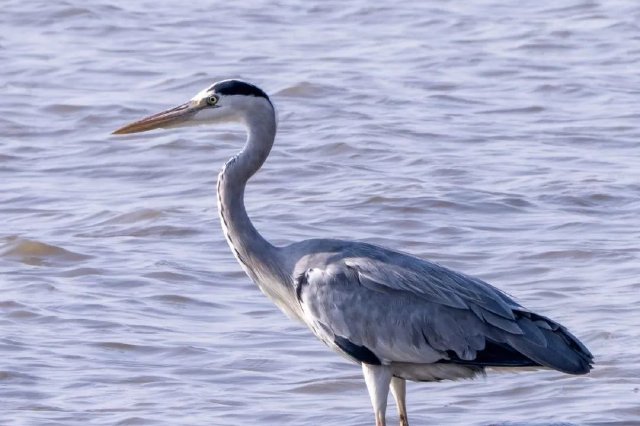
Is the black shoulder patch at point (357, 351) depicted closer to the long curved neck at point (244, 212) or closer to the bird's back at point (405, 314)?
the bird's back at point (405, 314)

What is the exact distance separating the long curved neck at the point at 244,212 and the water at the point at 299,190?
856 mm

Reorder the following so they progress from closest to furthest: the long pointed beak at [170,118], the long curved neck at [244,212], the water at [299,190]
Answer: the long curved neck at [244,212] < the long pointed beak at [170,118] < the water at [299,190]

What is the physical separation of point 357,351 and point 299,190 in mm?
4982

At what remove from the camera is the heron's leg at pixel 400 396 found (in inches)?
290

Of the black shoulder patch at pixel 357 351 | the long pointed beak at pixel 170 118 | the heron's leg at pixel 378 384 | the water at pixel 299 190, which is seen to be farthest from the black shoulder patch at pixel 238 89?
the water at pixel 299 190

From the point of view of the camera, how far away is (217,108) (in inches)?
303

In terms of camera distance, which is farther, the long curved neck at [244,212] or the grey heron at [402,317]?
the long curved neck at [244,212]

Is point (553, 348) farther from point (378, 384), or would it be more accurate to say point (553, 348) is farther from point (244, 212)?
point (244, 212)

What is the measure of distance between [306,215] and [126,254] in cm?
142

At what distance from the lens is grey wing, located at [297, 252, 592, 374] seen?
724cm

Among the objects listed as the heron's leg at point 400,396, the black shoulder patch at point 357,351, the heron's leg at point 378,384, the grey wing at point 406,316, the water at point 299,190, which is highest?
the grey wing at point 406,316

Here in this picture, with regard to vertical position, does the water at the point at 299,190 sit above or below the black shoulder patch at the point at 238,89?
below

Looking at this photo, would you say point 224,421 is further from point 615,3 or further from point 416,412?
point 615,3

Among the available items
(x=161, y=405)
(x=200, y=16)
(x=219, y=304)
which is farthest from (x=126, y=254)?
(x=200, y=16)
